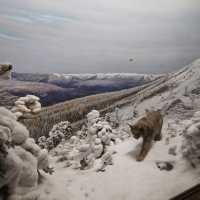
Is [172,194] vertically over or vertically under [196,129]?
under

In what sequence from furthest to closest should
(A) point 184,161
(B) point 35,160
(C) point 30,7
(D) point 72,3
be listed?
(A) point 184,161, (D) point 72,3, (C) point 30,7, (B) point 35,160

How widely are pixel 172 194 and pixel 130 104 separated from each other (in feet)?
2.74

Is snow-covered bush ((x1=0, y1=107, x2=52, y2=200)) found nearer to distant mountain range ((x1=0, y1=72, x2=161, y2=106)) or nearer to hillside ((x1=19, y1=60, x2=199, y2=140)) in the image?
hillside ((x1=19, y1=60, x2=199, y2=140))

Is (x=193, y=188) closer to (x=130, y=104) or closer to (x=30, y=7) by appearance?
(x=130, y=104)

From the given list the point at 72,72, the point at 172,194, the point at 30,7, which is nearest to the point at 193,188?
the point at 172,194

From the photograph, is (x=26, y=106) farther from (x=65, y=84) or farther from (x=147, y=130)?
(x=147, y=130)

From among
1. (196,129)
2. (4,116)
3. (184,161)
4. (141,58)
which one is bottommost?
(184,161)

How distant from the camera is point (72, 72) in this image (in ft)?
8.98

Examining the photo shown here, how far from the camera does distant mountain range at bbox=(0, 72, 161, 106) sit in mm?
2396

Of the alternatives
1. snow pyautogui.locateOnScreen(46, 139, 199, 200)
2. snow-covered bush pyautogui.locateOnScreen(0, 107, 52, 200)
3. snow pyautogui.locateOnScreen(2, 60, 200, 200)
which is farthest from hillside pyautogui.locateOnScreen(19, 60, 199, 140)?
snow pyautogui.locateOnScreen(46, 139, 199, 200)

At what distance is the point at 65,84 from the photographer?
2.73 metres

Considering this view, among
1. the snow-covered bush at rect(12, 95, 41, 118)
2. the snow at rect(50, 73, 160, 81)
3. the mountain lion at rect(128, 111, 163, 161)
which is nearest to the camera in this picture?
the snow-covered bush at rect(12, 95, 41, 118)

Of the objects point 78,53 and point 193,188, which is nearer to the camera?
point 78,53

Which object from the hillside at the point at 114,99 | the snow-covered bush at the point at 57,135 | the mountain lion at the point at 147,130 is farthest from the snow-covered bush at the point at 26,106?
the mountain lion at the point at 147,130
